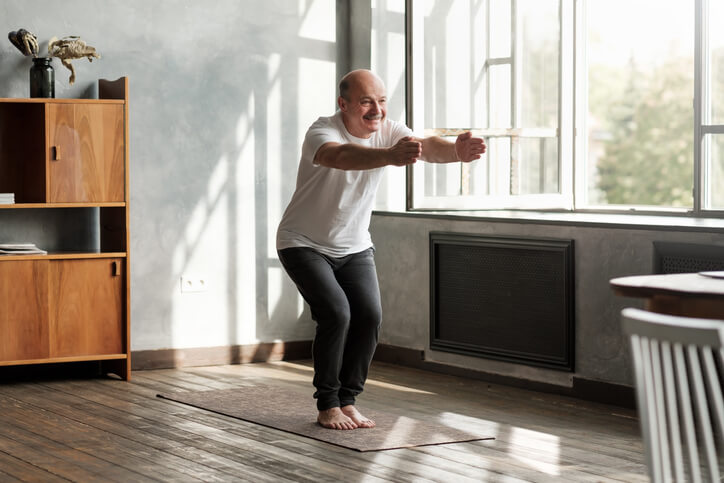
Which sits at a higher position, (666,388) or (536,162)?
(536,162)

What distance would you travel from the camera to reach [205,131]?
225 inches

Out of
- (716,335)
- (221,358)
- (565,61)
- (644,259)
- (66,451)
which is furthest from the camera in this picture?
(221,358)

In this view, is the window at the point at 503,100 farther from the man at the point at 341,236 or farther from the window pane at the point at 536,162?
the man at the point at 341,236

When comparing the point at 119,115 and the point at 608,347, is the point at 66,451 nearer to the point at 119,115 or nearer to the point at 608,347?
the point at 119,115

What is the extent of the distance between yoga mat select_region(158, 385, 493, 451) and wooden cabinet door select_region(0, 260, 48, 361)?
717 millimetres

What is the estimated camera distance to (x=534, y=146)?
18.0 ft

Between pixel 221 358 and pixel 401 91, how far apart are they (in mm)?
1795

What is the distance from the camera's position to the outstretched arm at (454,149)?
366cm

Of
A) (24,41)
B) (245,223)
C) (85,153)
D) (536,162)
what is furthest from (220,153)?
(536,162)

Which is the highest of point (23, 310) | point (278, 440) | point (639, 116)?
point (639, 116)

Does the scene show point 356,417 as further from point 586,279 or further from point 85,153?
point 85,153

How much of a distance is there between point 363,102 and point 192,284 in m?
2.17

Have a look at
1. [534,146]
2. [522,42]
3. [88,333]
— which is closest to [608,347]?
[534,146]

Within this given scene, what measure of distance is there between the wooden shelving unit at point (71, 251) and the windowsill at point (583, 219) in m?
1.52
